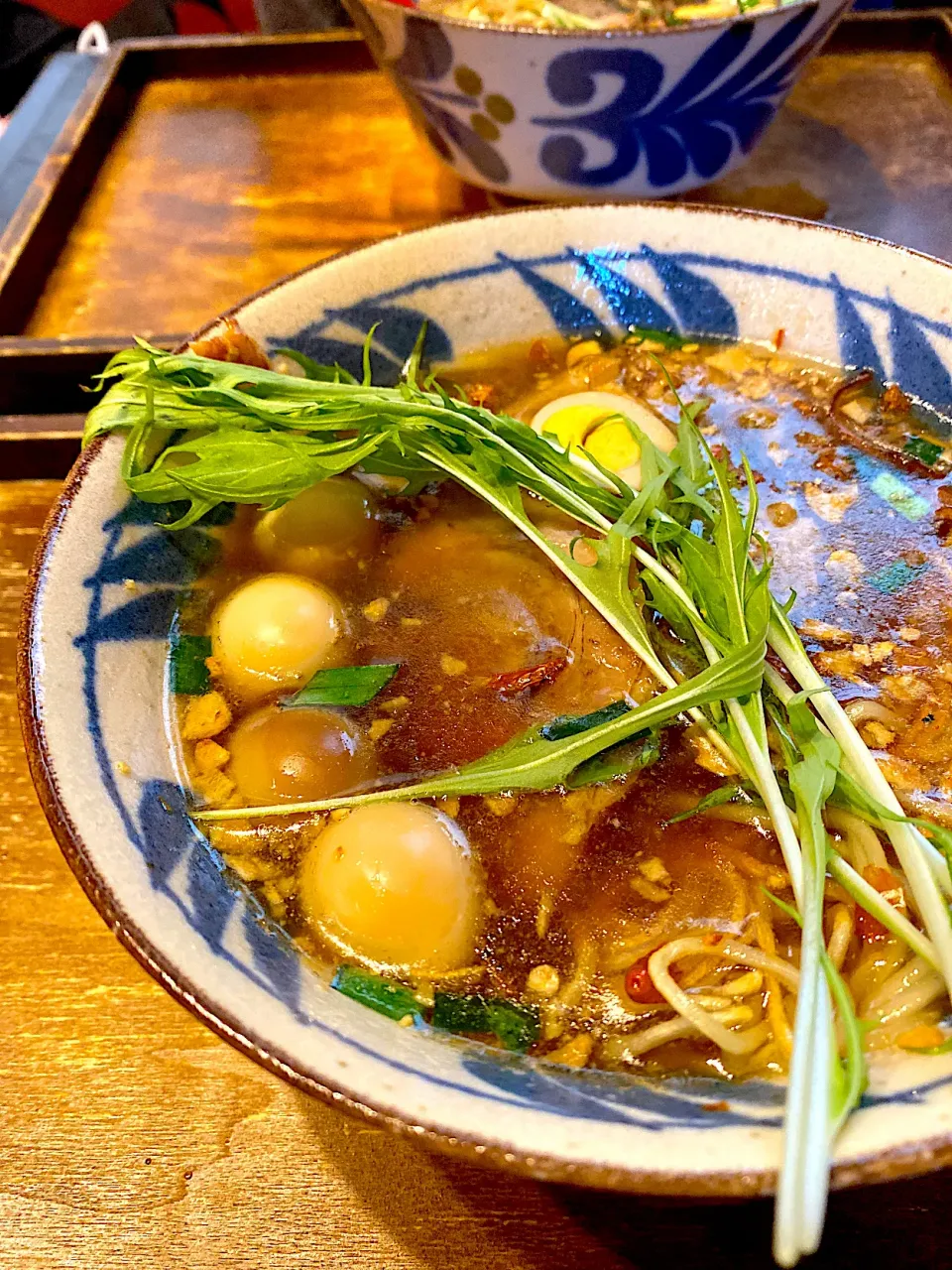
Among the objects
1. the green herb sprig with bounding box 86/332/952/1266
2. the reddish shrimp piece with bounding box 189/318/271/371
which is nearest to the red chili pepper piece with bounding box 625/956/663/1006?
the green herb sprig with bounding box 86/332/952/1266

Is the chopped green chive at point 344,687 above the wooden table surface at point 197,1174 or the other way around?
above

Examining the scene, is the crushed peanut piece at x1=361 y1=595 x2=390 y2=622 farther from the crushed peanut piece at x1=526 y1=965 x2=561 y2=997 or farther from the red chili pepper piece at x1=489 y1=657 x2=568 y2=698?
the crushed peanut piece at x1=526 y1=965 x2=561 y2=997

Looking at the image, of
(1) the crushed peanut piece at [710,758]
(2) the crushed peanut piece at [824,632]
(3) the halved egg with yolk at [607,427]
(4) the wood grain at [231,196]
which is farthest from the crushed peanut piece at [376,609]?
(4) the wood grain at [231,196]

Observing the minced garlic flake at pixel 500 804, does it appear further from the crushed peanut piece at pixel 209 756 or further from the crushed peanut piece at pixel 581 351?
the crushed peanut piece at pixel 581 351

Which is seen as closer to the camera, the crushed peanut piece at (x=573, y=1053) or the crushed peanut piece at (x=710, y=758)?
the crushed peanut piece at (x=573, y=1053)

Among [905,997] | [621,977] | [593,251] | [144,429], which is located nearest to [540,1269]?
[621,977]
